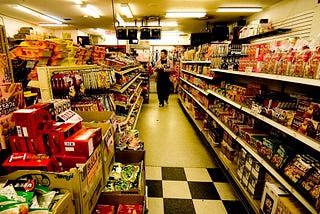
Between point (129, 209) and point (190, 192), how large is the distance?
49.1 inches

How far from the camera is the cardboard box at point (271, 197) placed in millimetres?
1596

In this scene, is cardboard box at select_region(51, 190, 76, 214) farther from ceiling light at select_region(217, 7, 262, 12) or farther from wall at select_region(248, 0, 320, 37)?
ceiling light at select_region(217, 7, 262, 12)

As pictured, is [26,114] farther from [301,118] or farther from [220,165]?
[220,165]

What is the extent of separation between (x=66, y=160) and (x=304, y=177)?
5.14 ft

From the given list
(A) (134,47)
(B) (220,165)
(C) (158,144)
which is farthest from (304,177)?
(A) (134,47)

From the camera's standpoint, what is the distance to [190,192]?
2557 mm

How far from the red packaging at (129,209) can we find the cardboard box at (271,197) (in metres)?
1.07

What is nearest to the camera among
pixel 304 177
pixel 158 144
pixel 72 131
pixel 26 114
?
pixel 26 114

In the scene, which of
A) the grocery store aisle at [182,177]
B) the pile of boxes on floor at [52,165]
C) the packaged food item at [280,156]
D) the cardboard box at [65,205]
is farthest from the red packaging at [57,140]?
the packaged food item at [280,156]

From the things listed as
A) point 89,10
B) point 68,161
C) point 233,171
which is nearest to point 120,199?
point 68,161

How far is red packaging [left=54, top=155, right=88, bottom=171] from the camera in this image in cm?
101

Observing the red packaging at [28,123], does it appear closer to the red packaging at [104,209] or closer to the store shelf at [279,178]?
the red packaging at [104,209]

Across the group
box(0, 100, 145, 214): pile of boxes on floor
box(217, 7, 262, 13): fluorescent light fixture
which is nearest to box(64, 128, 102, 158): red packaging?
box(0, 100, 145, 214): pile of boxes on floor

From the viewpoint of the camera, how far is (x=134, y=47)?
11.8 metres
